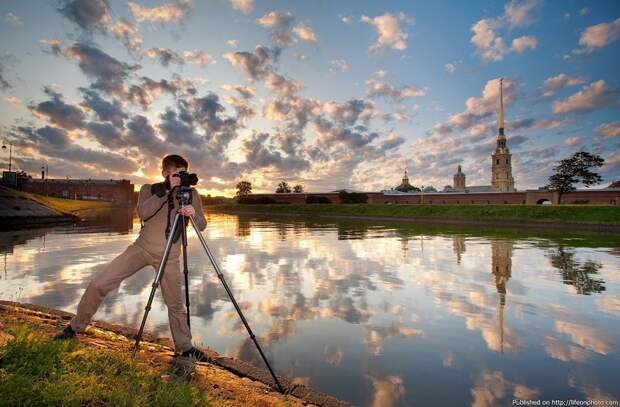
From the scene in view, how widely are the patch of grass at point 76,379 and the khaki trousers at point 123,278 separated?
0.46 metres

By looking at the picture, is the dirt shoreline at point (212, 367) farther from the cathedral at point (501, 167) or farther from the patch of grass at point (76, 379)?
the cathedral at point (501, 167)

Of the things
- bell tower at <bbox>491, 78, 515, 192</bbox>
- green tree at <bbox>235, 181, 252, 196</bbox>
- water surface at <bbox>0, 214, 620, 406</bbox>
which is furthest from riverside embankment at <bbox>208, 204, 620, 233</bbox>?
green tree at <bbox>235, 181, 252, 196</bbox>

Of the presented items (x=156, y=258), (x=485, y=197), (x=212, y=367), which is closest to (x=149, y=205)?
(x=156, y=258)

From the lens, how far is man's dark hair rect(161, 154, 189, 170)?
4.64 metres

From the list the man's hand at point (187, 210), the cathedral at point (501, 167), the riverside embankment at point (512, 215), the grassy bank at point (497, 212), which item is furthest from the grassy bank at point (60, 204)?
the cathedral at point (501, 167)

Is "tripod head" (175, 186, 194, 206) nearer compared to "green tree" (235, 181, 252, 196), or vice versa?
"tripod head" (175, 186, 194, 206)

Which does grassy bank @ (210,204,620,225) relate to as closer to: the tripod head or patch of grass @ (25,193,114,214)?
patch of grass @ (25,193,114,214)

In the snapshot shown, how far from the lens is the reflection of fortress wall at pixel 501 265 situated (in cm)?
936

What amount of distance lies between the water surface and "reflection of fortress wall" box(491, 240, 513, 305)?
0.06 meters

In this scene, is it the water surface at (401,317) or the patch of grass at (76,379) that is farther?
the water surface at (401,317)

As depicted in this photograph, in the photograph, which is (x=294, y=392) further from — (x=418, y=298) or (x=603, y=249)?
(x=603, y=249)

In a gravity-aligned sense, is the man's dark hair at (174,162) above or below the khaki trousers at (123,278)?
above

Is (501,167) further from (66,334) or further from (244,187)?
(66,334)

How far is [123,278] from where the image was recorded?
4.62 meters
